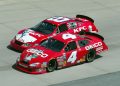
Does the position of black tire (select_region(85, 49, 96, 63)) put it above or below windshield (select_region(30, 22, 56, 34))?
below

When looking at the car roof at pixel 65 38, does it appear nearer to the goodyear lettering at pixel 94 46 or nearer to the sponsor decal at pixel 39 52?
the goodyear lettering at pixel 94 46

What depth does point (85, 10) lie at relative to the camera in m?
37.1

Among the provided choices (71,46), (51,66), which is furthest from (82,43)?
(51,66)

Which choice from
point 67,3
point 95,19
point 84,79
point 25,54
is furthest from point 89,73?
point 67,3

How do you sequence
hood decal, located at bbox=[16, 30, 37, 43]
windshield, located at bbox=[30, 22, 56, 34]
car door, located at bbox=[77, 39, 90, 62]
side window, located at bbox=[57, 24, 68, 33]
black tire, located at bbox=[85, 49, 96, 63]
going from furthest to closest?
side window, located at bbox=[57, 24, 68, 33] → windshield, located at bbox=[30, 22, 56, 34] → hood decal, located at bbox=[16, 30, 37, 43] → black tire, located at bbox=[85, 49, 96, 63] → car door, located at bbox=[77, 39, 90, 62]

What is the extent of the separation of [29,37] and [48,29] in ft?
5.02

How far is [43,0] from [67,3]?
1.71m

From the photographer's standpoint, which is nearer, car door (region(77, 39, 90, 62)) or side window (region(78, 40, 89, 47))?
car door (region(77, 39, 90, 62))

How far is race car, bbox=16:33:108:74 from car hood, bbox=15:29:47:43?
117cm

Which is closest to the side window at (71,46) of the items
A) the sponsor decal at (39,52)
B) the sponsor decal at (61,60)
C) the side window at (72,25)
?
the sponsor decal at (61,60)

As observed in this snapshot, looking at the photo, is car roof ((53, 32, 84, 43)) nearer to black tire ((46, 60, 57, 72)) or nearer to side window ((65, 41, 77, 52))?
side window ((65, 41, 77, 52))

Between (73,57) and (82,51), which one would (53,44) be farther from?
(82,51)

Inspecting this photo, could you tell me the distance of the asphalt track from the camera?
81.4 ft

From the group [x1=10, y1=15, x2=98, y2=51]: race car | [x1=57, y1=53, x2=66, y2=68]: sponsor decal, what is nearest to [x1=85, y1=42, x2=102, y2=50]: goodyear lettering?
[x1=57, y1=53, x2=66, y2=68]: sponsor decal
